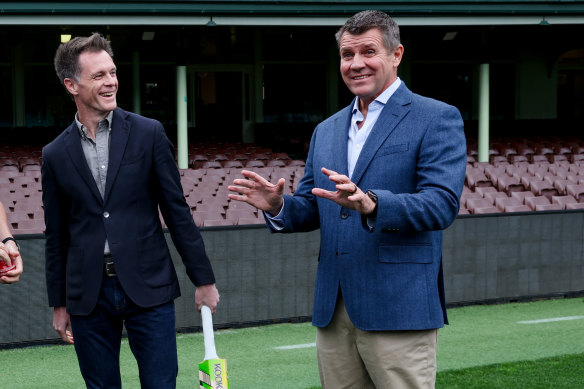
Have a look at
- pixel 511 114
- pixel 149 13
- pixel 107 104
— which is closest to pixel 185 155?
pixel 149 13

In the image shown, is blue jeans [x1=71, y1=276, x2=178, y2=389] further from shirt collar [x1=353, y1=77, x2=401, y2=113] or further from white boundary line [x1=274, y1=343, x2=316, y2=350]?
white boundary line [x1=274, y1=343, x2=316, y2=350]

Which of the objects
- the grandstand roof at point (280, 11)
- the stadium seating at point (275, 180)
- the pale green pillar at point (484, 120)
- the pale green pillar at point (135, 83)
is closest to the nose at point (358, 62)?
the stadium seating at point (275, 180)

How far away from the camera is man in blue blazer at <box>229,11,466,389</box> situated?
308 cm

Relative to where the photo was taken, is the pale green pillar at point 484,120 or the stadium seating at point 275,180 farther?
the pale green pillar at point 484,120

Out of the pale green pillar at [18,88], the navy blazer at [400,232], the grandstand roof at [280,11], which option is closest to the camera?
the navy blazer at [400,232]

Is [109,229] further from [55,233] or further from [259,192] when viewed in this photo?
[259,192]

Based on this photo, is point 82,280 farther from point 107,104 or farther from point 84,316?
point 107,104

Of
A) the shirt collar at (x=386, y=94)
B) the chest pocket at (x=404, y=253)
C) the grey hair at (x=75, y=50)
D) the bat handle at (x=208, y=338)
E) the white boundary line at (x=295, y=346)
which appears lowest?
the white boundary line at (x=295, y=346)

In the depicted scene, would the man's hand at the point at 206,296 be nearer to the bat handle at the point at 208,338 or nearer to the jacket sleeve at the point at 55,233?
the bat handle at the point at 208,338

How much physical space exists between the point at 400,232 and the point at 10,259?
5.99ft

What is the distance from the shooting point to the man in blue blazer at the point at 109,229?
3.52 meters

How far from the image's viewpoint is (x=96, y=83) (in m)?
3.51

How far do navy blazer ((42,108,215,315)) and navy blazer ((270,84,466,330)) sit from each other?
2.38 feet

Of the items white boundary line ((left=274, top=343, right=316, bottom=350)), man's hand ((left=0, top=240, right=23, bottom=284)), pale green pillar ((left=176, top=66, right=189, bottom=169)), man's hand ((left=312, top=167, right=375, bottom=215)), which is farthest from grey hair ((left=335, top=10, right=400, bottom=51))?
pale green pillar ((left=176, top=66, right=189, bottom=169))
